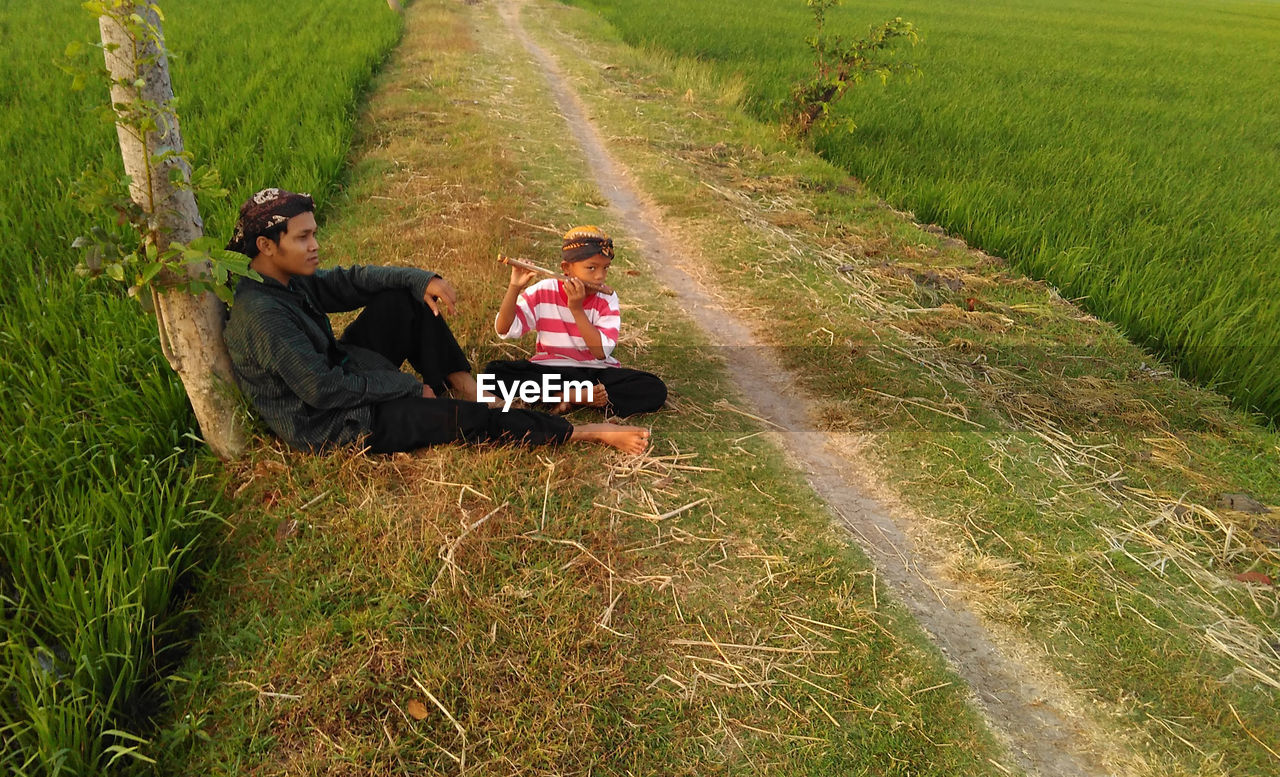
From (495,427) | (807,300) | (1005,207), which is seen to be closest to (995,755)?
(495,427)

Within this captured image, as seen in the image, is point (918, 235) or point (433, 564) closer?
point (433, 564)

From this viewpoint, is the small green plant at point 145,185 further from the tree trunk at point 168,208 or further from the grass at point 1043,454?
the grass at point 1043,454

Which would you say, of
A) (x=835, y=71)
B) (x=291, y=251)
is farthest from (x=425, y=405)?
(x=835, y=71)

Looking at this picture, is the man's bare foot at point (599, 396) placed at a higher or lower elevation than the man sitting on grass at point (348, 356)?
lower

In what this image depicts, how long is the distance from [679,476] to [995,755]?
4.88 feet

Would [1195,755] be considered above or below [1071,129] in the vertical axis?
below

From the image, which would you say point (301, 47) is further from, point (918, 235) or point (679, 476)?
point (679, 476)

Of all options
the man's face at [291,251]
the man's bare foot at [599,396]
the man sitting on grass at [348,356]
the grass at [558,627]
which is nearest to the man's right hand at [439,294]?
the man sitting on grass at [348,356]

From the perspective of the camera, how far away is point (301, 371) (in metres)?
2.51

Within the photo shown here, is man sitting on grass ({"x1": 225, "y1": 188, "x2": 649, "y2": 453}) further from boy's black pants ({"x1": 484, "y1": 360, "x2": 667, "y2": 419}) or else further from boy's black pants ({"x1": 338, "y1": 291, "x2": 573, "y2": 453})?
boy's black pants ({"x1": 484, "y1": 360, "x2": 667, "y2": 419})

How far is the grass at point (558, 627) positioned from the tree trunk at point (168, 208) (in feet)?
0.78

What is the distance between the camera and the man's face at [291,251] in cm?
253

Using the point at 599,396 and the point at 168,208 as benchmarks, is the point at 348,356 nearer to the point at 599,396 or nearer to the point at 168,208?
the point at 168,208

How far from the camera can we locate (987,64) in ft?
43.1
